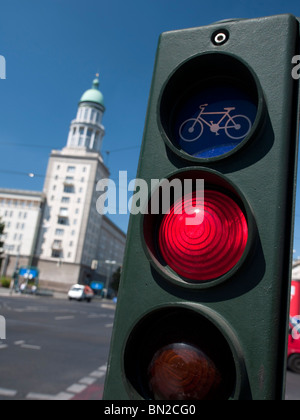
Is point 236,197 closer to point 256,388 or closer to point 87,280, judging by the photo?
point 256,388

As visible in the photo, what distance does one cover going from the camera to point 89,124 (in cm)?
7275

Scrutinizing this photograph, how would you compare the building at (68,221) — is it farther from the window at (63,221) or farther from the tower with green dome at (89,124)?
the tower with green dome at (89,124)

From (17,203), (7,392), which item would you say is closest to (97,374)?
(7,392)

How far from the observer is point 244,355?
820mm

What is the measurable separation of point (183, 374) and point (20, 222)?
63.7 m

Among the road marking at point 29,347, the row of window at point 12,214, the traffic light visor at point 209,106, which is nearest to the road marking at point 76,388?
the road marking at point 29,347

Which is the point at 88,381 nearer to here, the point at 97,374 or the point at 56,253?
the point at 97,374

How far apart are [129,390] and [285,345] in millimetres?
391

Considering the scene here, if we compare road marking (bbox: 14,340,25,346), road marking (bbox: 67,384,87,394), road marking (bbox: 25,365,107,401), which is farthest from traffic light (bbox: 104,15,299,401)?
road marking (bbox: 14,340,25,346)

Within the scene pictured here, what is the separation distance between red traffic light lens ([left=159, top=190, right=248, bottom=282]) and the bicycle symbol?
0.18 metres

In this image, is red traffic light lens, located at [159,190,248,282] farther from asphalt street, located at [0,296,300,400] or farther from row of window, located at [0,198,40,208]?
row of window, located at [0,198,40,208]

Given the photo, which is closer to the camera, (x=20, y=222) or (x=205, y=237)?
(x=205, y=237)

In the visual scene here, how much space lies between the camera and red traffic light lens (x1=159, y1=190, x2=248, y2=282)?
2.98 feet

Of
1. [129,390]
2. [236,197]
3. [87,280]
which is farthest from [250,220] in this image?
[87,280]
